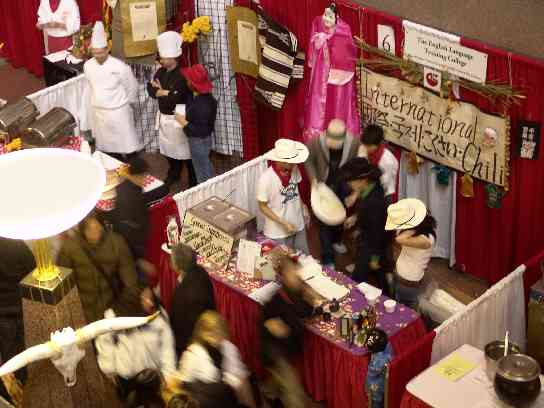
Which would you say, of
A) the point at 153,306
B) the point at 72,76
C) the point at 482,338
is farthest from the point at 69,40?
the point at 482,338

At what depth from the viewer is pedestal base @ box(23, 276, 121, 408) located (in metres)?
3.12

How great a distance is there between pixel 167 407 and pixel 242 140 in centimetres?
428

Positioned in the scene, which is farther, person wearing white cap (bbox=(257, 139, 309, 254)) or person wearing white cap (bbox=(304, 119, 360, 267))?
person wearing white cap (bbox=(304, 119, 360, 267))

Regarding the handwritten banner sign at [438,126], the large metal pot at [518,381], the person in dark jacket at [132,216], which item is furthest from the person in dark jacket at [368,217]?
the large metal pot at [518,381]

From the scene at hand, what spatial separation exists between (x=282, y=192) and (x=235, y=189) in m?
0.52

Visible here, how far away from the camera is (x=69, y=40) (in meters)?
9.08

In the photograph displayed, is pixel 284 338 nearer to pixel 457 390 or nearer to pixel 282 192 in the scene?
pixel 457 390

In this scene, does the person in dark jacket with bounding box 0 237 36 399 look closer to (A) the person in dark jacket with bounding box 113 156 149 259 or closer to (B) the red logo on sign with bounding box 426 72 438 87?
(A) the person in dark jacket with bounding box 113 156 149 259

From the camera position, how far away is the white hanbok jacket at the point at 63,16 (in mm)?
8883

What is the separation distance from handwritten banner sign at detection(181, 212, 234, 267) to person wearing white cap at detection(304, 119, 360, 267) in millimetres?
809

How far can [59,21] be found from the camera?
896cm

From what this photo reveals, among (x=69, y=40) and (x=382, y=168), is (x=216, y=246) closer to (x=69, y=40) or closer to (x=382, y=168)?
(x=382, y=168)

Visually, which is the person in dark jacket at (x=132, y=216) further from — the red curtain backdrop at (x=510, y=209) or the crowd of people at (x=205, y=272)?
the red curtain backdrop at (x=510, y=209)

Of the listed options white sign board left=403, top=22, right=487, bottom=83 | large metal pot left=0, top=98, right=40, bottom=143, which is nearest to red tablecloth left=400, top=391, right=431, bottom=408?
white sign board left=403, top=22, right=487, bottom=83
